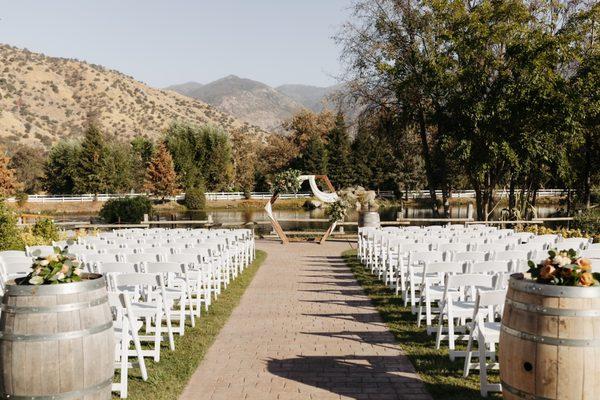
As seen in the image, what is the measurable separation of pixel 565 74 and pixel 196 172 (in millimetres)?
43763

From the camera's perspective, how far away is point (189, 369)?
5.89 m

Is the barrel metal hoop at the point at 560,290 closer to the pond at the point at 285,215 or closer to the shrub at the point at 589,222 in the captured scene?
the shrub at the point at 589,222

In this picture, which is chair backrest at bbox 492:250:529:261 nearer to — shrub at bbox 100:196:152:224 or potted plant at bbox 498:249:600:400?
potted plant at bbox 498:249:600:400

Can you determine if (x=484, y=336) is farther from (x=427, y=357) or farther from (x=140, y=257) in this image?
(x=140, y=257)

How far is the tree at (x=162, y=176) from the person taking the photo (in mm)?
58438

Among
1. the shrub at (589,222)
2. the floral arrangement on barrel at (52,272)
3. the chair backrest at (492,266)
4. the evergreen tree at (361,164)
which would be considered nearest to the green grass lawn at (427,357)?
the chair backrest at (492,266)

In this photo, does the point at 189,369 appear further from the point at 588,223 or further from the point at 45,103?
the point at 45,103

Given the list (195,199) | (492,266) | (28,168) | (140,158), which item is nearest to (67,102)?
(28,168)

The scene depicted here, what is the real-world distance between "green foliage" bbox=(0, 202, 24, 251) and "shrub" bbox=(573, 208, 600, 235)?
17869 mm

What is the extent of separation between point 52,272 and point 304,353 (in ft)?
10.9

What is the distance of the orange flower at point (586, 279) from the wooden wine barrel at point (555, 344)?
0.09 meters

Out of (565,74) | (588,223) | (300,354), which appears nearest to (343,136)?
(565,74)

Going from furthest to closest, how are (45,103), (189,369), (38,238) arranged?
(45,103)
(38,238)
(189,369)

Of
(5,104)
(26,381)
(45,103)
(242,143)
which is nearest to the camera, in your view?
(26,381)
